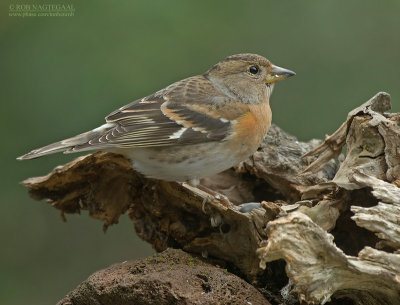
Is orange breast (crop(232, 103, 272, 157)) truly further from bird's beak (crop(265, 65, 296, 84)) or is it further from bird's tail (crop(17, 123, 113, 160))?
bird's tail (crop(17, 123, 113, 160))

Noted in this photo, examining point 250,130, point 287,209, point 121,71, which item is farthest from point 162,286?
point 121,71

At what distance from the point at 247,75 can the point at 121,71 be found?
3.41 feet

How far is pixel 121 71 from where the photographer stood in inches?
214

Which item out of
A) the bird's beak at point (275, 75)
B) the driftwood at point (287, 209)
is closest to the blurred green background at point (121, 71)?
the bird's beak at point (275, 75)

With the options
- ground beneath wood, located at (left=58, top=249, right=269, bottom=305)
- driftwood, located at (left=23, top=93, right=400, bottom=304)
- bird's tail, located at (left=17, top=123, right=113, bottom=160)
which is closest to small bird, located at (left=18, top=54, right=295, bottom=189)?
bird's tail, located at (left=17, top=123, right=113, bottom=160)

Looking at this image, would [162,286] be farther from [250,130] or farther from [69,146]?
[250,130]

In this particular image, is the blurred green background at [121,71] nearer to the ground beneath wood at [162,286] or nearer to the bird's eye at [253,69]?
the bird's eye at [253,69]

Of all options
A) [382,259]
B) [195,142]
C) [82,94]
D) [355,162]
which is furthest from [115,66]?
[382,259]

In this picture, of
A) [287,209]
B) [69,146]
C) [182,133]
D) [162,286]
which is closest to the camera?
[162,286]

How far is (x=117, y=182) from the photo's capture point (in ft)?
15.2

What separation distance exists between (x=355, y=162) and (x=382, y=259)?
38.1 inches

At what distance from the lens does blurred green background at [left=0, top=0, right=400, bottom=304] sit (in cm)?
530

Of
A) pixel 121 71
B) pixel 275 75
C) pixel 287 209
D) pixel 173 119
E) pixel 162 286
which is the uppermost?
pixel 121 71

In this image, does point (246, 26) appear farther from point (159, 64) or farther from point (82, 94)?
point (82, 94)
